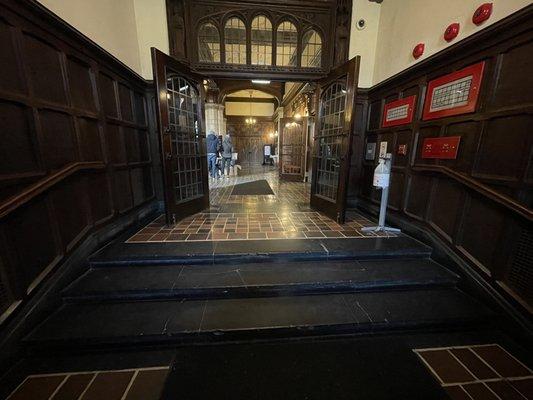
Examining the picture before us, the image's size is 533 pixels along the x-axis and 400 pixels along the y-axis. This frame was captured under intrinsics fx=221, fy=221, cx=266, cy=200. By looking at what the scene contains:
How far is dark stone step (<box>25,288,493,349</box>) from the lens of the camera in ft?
5.34

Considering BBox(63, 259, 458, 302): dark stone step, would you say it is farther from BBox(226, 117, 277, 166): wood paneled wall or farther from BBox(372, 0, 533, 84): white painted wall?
BBox(226, 117, 277, 166): wood paneled wall

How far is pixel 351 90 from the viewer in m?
3.08

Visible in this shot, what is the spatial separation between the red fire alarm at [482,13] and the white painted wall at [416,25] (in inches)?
1.3

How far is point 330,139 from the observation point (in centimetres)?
375

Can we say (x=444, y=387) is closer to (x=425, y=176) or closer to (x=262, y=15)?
(x=425, y=176)

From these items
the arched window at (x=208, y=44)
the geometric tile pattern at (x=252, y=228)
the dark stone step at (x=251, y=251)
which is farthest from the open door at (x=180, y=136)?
the dark stone step at (x=251, y=251)

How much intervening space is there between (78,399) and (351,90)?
3.94m

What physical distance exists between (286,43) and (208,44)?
54.7 inches

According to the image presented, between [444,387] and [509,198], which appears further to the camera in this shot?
[509,198]

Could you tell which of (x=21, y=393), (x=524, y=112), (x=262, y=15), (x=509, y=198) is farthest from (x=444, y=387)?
(x=262, y=15)

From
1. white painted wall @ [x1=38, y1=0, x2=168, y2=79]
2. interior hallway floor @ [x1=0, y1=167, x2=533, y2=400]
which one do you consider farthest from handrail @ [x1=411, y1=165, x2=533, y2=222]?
white painted wall @ [x1=38, y1=0, x2=168, y2=79]

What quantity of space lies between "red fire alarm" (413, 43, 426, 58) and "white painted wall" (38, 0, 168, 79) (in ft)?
12.1

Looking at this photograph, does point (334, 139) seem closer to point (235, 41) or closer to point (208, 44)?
point (235, 41)

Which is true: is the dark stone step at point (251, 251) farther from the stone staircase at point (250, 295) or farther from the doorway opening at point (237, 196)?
the doorway opening at point (237, 196)
